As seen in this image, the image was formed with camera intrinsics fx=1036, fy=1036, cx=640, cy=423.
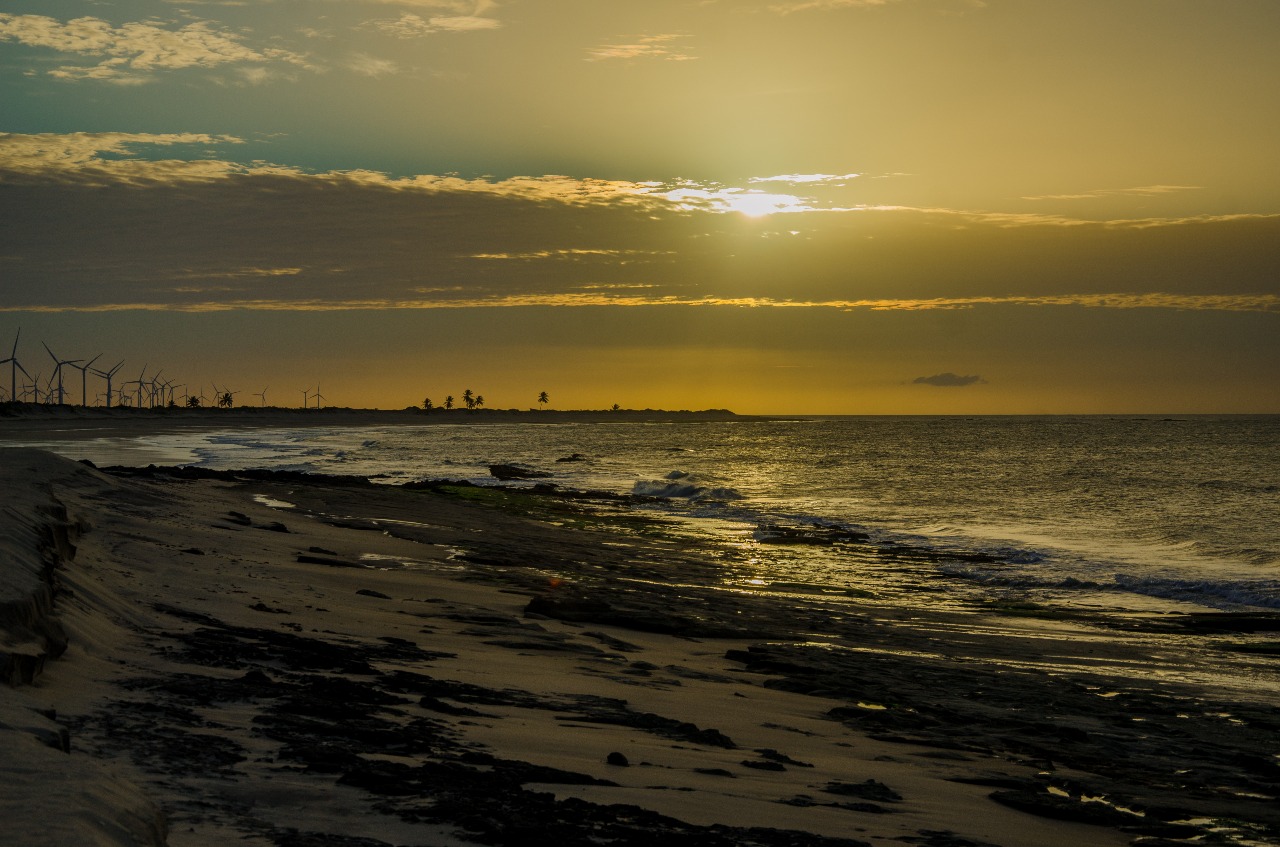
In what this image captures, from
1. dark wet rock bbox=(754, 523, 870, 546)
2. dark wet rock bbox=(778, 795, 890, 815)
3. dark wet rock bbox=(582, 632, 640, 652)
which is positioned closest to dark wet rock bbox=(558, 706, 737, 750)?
dark wet rock bbox=(778, 795, 890, 815)

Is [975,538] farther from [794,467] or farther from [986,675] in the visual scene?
[794,467]

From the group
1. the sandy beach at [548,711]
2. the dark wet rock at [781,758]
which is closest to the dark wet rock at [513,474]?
the sandy beach at [548,711]

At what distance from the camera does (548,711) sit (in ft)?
32.8

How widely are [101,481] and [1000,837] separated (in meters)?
20.0

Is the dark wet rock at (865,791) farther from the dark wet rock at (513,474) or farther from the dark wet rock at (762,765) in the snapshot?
the dark wet rock at (513,474)

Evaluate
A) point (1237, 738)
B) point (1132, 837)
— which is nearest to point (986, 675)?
point (1237, 738)

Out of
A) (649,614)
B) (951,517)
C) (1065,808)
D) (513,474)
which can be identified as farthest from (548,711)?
(513,474)

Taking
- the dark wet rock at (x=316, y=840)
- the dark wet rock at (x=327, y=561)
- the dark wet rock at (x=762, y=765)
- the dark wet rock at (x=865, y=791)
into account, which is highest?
the dark wet rock at (x=316, y=840)

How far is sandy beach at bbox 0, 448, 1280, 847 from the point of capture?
250 inches

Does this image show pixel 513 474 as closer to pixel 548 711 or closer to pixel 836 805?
pixel 548 711

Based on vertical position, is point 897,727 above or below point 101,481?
below

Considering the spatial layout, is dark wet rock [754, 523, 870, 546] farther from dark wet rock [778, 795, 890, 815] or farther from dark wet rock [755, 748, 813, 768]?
dark wet rock [778, 795, 890, 815]

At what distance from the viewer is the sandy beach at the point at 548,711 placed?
20.9 ft

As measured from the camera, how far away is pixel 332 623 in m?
13.0
